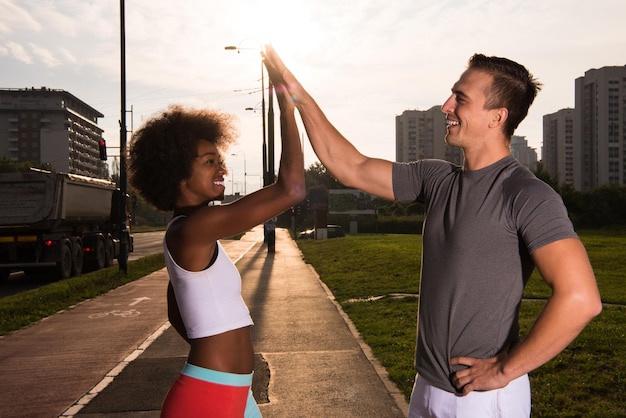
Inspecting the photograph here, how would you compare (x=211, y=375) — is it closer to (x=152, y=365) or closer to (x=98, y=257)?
(x=152, y=365)

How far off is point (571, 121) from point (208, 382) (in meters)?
154

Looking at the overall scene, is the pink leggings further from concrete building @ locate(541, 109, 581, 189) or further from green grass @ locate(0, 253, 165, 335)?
concrete building @ locate(541, 109, 581, 189)

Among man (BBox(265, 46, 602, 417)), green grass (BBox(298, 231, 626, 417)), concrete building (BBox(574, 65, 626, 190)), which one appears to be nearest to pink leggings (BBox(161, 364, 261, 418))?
man (BBox(265, 46, 602, 417))

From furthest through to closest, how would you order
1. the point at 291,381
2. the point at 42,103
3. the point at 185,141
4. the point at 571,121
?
the point at 42,103 → the point at 571,121 → the point at 291,381 → the point at 185,141

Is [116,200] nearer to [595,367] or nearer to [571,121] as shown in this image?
[595,367]

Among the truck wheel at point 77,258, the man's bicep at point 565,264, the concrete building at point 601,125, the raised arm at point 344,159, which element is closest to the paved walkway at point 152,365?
the raised arm at point 344,159

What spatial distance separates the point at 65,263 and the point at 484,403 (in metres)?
18.8

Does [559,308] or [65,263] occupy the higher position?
[559,308]

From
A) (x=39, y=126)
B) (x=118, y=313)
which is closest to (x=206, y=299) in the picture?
(x=118, y=313)

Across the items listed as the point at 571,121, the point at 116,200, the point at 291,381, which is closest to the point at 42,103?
the point at 571,121

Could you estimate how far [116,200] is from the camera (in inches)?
810

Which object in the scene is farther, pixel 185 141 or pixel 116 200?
pixel 116 200

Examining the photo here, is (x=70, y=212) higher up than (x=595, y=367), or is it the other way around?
(x=70, y=212)

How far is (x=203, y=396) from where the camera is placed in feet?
8.38
